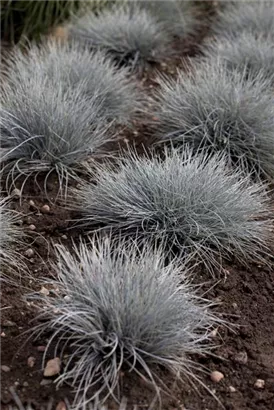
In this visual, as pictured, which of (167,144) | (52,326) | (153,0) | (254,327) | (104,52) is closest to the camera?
(52,326)

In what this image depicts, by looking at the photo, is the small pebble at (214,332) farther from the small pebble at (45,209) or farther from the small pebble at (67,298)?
the small pebble at (45,209)

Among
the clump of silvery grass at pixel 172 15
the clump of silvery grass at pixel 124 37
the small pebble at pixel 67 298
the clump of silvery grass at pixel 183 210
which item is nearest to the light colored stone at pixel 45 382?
the small pebble at pixel 67 298

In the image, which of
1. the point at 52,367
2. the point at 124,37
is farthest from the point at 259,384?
the point at 124,37

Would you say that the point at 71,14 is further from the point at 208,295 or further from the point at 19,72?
the point at 208,295

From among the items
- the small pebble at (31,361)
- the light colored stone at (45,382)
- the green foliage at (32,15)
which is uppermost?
the light colored stone at (45,382)

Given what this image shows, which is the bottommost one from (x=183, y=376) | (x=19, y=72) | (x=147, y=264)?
(x=19, y=72)

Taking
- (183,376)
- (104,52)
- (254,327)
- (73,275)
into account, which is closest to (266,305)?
(254,327)

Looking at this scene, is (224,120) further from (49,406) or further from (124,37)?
(49,406)
